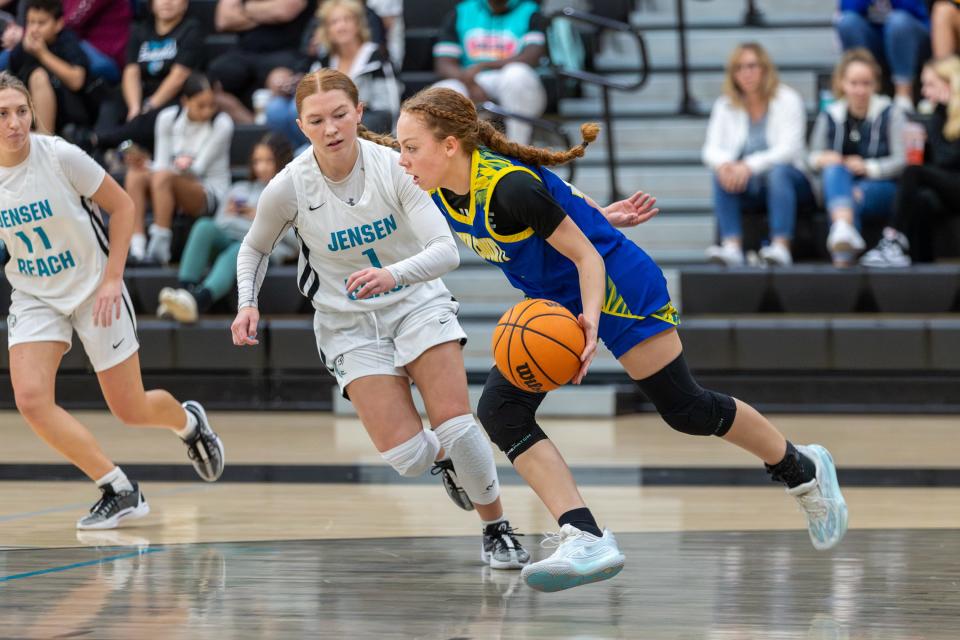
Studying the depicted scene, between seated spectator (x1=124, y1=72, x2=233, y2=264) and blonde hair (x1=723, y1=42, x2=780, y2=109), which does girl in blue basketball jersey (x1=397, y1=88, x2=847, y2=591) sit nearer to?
blonde hair (x1=723, y1=42, x2=780, y2=109)

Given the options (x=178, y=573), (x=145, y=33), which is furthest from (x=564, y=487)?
(x=145, y=33)

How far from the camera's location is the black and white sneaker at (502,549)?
392 cm

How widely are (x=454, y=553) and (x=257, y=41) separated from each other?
20.8ft

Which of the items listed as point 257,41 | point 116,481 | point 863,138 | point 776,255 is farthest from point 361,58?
point 116,481

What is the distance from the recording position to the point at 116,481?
471 centimetres

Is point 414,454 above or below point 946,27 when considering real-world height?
below

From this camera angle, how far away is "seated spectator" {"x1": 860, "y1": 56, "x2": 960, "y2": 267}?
25.2 feet

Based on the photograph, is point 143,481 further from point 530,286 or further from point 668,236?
point 668,236

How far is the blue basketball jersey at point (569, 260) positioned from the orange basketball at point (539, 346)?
186 millimetres

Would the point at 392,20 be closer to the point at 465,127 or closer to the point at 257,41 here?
the point at 257,41

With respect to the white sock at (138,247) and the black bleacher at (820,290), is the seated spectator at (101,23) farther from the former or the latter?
the black bleacher at (820,290)

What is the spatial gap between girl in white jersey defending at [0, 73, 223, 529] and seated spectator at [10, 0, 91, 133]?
192 inches

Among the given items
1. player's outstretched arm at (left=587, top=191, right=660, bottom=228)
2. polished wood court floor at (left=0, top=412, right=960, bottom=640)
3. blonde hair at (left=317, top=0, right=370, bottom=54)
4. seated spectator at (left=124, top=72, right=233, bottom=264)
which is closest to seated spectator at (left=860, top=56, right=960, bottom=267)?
polished wood court floor at (left=0, top=412, right=960, bottom=640)

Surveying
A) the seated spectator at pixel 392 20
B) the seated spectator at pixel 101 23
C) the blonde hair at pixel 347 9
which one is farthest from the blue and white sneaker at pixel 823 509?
the seated spectator at pixel 101 23
